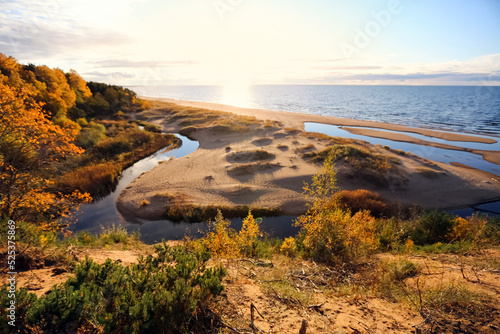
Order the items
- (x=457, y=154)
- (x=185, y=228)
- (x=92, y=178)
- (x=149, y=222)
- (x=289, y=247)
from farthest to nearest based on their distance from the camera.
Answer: (x=457, y=154), (x=92, y=178), (x=149, y=222), (x=185, y=228), (x=289, y=247)

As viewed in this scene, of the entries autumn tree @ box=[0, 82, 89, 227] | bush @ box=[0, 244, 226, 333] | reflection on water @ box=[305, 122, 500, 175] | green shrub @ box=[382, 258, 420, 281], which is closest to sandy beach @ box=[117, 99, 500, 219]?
reflection on water @ box=[305, 122, 500, 175]

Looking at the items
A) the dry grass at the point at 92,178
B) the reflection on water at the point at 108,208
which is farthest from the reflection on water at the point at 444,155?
the dry grass at the point at 92,178

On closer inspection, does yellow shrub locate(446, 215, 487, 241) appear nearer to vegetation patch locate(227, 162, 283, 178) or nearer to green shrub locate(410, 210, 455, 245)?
green shrub locate(410, 210, 455, 245)

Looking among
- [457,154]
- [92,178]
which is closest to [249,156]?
[92,178]

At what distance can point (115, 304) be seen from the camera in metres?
5.47

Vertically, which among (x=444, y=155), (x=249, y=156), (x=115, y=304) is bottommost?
(x=444, y=155)

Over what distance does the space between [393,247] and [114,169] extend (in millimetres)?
29290

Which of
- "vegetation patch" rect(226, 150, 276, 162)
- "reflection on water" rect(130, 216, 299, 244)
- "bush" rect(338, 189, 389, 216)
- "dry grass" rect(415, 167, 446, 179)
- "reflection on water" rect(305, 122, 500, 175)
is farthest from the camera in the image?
"vegetation patch" rect(226, 150, 276, 162)

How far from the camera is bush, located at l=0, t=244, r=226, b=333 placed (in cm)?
484

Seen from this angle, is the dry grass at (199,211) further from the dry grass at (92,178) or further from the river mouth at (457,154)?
the river mouth at (457,154)

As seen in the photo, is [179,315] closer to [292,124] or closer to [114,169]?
[114,169]

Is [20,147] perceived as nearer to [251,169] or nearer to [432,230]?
[432,230]

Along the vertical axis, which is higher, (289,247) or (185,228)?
(289,247)

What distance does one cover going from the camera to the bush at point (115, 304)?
4840mm
